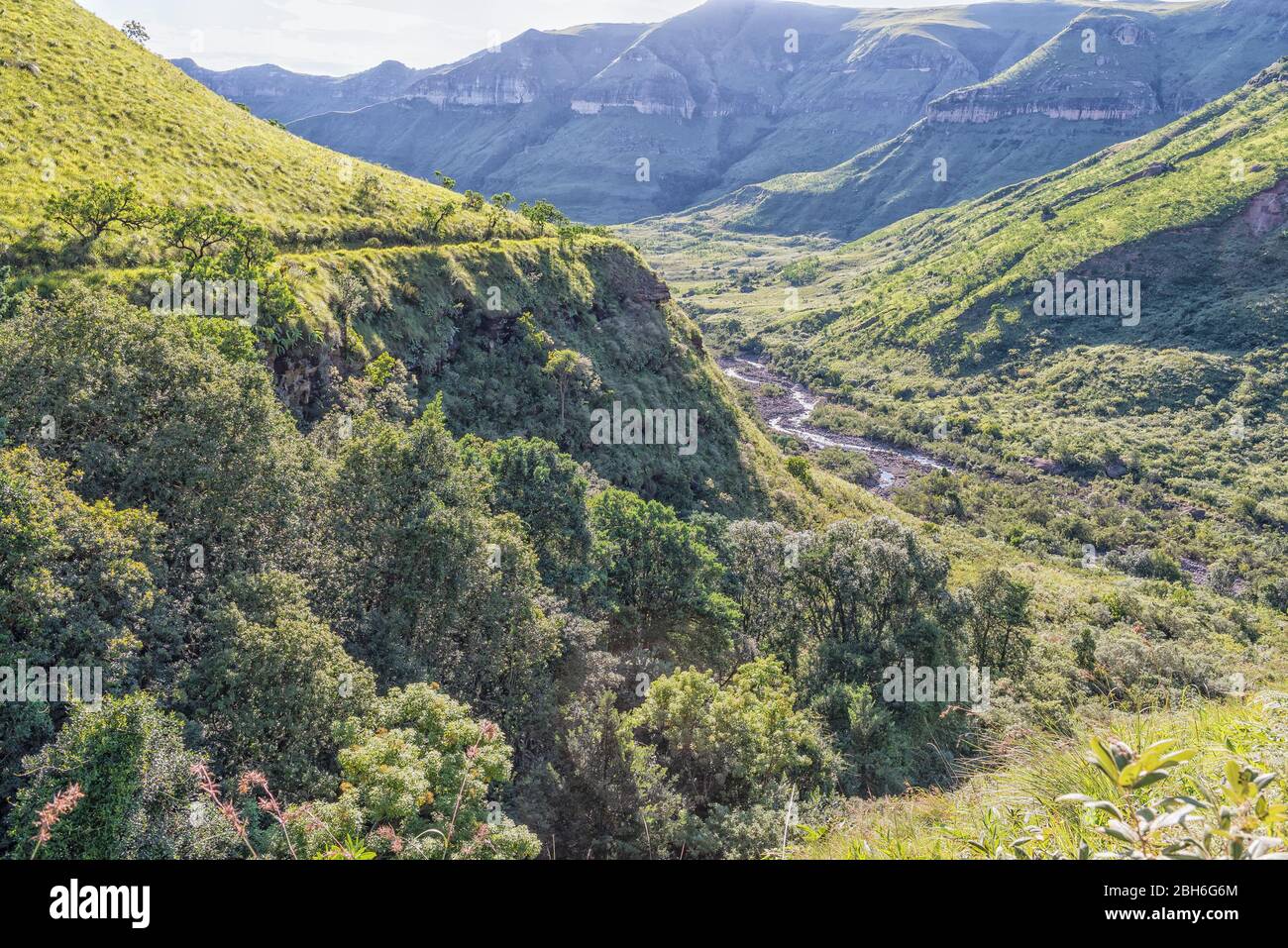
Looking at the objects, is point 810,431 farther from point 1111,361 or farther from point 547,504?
point 547,504

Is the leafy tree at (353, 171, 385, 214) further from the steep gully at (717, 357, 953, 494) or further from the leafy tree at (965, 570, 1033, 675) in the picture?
the steep gully at (717, 357, 953, 494)

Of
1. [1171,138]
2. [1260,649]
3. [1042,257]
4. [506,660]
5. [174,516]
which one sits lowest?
[1260,649]

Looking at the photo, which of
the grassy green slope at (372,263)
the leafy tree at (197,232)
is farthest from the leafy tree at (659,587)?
the leafy tree at (197,232)

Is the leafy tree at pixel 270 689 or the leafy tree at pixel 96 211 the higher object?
the leafy tree at pixel 96 211

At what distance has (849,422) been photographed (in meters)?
130

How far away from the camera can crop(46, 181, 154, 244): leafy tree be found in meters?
32.8

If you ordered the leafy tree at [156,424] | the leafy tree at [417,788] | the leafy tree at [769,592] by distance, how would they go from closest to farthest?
the leafy tree at [417,788], the leafy tree at [156,424], the leafy tree at [769,592]

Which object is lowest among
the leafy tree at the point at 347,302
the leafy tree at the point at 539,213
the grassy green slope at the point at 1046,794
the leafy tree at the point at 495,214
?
the grassy green slope at the point at 1046,794

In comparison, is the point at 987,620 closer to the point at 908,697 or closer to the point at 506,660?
the point at 908,697

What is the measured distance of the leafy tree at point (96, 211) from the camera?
32750 mm

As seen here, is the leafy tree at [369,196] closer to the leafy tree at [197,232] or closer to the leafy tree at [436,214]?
the leafy tree at [436,214]

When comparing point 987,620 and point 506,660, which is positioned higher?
point 506,660
